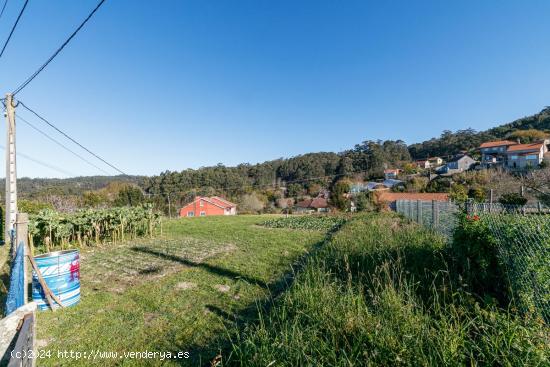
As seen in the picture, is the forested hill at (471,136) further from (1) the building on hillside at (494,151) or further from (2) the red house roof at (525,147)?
(2) the red house roof at (525,147)

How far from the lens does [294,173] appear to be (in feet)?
230

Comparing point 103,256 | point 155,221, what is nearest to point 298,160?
point 155,221

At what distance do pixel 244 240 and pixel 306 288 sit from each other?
8.52 m

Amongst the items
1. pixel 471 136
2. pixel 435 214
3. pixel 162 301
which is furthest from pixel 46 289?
pixel 471 136

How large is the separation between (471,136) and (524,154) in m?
27.6

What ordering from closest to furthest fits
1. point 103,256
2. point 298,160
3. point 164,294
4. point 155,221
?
point 164,294, point 103,256, point 155,221, point 298,160

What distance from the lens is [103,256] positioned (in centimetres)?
888

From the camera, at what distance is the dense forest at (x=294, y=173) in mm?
59594

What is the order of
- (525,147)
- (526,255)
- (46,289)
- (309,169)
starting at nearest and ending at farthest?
(526,255) → (46,289) → (525,147) → (309,169)

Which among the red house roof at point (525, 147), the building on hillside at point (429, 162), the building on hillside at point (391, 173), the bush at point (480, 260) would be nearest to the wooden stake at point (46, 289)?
the bush at point (480, 260)

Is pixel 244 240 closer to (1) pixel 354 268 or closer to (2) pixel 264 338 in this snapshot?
(1) pixel 354 268

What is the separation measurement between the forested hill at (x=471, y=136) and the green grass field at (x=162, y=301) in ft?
254

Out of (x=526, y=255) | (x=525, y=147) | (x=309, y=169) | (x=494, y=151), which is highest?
(x=525, y=147)

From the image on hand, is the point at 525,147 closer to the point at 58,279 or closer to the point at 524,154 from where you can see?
the point at 524,154
